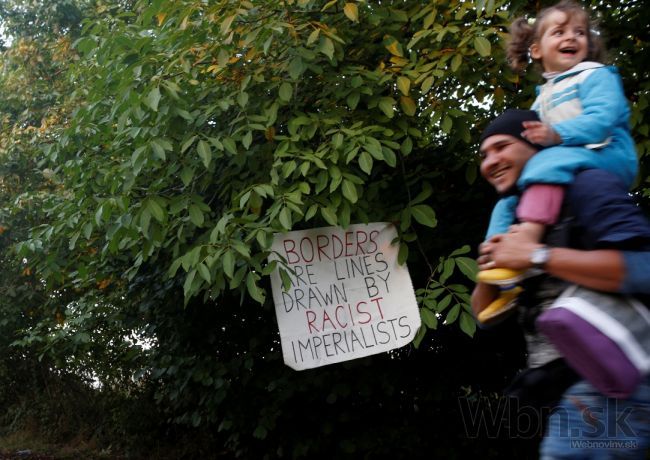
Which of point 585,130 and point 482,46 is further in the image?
point 482,46

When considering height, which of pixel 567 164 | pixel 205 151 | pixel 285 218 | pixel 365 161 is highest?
pixel 205 151

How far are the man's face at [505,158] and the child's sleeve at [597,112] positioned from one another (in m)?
0.09

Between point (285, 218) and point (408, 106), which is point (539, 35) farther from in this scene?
point (408, 106)

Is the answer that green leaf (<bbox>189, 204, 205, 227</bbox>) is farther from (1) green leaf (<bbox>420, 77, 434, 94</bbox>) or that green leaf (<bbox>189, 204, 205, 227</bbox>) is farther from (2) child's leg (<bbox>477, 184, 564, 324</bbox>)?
(2) child's leg (<bbox>477, 184, 564, 324</bbox>)

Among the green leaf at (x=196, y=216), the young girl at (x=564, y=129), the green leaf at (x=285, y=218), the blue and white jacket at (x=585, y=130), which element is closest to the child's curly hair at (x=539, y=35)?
the young girl at (x=564, y=129)

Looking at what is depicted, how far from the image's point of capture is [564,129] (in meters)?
1.59

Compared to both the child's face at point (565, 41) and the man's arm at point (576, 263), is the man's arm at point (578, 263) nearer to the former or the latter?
the man's arm at point (576, 263)

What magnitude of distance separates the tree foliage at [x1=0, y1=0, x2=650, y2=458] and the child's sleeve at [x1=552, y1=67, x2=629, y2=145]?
1.69m

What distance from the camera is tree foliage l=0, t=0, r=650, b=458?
3508mm

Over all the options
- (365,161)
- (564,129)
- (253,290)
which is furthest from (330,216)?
(564,129)

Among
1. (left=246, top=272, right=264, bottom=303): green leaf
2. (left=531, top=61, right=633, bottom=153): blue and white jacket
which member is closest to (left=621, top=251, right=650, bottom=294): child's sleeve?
(left=531, top=61, right=633, bottom=153): blue and white jacket

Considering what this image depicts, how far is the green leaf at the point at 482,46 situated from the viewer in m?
3.39

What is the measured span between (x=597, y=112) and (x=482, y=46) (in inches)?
76.0

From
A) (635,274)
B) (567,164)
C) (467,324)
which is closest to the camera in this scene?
(635,274)
